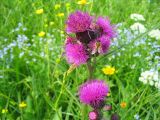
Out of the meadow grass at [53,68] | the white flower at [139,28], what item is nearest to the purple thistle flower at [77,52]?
the meadow grass at [53,68]

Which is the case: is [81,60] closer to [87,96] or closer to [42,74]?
[87,96]

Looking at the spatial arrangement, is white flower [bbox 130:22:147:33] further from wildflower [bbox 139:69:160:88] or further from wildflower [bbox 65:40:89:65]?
wildflower [bbox 65:40:89:65]

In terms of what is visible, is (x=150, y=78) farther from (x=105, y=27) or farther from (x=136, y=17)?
(x=105, y=27)

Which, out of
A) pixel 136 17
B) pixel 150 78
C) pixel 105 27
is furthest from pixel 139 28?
pixel 105 27

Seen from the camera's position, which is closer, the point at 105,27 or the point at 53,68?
the point at 105,27

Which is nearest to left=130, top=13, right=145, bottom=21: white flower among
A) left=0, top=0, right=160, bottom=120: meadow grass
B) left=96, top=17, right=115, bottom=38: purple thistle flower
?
left=0, top=0, right=160, bottom=120: meadow grass

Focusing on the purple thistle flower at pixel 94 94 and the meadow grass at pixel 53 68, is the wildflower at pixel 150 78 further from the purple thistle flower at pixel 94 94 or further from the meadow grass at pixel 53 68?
the purple thistle flower at pixel 94 94

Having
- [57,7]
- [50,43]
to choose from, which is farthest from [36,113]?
[57,7]

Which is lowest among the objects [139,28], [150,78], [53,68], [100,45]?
[150,78]
